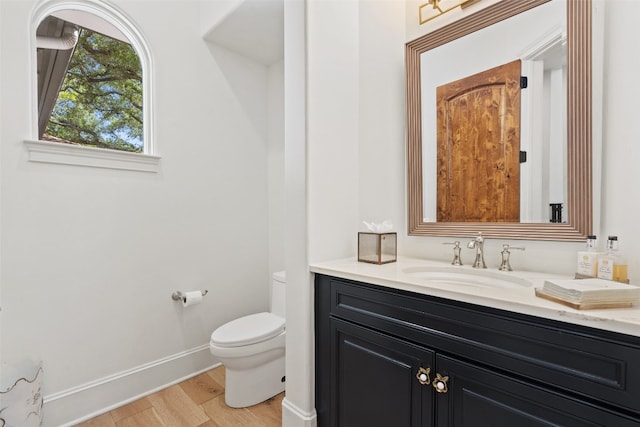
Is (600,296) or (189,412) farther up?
(600,296)

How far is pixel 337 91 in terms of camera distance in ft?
5.48

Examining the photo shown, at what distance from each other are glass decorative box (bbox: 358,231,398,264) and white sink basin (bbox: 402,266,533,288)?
0.15 meters

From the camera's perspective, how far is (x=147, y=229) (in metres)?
2.00

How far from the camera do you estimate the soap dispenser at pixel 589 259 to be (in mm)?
1033

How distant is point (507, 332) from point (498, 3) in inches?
55.7

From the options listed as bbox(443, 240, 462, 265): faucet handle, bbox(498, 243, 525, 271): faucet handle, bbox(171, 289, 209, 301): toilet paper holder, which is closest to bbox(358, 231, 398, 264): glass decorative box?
bbox(443, 240, 462, 265): faucet handle

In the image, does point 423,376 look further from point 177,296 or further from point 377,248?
point 177,296

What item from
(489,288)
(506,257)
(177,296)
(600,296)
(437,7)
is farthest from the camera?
(177,296)

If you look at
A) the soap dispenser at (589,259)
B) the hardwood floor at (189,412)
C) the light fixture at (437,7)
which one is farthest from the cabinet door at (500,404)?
the light fixture at (437,7)

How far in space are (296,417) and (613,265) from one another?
148 cm

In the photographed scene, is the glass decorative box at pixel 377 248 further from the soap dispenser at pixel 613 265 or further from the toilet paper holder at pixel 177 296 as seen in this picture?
the toilet paper holder at pixel 177 296

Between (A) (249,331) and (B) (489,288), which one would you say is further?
(A) (249,331)

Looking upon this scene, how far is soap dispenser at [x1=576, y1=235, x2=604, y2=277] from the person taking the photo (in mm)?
1033

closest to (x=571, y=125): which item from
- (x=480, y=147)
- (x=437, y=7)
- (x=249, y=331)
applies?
(x=480, y=147)
